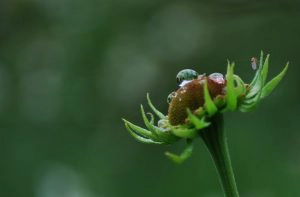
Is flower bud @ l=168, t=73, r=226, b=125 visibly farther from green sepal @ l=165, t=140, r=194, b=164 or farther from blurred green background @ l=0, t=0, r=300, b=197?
blurred green background @ l=0, t=0, r=300, b=197

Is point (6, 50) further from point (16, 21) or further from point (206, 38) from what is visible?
point (206, 38)

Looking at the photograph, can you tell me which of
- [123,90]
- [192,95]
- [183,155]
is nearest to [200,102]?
[192,95]

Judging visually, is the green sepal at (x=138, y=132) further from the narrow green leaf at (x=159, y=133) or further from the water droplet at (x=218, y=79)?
the water droplet at (x=218, y=79)

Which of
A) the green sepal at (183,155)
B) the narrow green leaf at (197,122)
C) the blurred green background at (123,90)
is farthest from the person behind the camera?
the blurred green background at (123,90)

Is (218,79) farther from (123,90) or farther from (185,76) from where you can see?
(123,90)

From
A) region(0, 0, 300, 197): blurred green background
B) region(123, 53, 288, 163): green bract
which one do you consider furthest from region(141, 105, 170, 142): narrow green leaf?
region(0, 0, 300, 197): blurred green background

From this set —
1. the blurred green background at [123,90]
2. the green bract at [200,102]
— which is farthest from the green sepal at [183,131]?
the blurred green background at [123,90]
